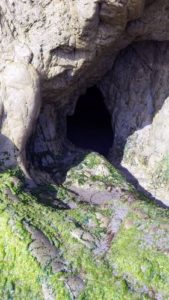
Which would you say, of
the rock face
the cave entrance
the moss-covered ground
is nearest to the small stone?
the moss-covered ground

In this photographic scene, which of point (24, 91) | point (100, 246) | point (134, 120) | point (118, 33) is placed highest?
point (118, 33)

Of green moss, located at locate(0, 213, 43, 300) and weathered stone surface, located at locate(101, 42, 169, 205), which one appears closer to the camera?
green moss, located at locate(0, 213, 43, 300)

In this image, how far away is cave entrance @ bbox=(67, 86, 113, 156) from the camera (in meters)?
5.66

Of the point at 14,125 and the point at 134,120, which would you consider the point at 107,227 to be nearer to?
the point at 14,125

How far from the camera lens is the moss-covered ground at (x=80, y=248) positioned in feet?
8.14

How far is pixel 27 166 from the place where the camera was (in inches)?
148

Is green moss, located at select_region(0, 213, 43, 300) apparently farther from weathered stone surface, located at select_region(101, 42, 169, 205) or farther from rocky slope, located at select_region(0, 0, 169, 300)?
weathered stone surface, located at select_region(101, 42, 169, 205)

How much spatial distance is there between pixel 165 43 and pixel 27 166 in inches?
77.2

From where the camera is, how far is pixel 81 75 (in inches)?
168

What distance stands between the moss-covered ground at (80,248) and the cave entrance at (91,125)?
224cm

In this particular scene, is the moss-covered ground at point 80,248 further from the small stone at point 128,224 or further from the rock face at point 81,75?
the rock face at point 81,75

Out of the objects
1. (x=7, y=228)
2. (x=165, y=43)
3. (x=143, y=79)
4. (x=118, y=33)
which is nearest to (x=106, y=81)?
(x=143, y=79)

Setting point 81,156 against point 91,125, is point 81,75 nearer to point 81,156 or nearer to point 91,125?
point 81,156

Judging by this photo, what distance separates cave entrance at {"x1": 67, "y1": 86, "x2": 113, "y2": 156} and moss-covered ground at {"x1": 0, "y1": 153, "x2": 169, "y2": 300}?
7.35 feet
